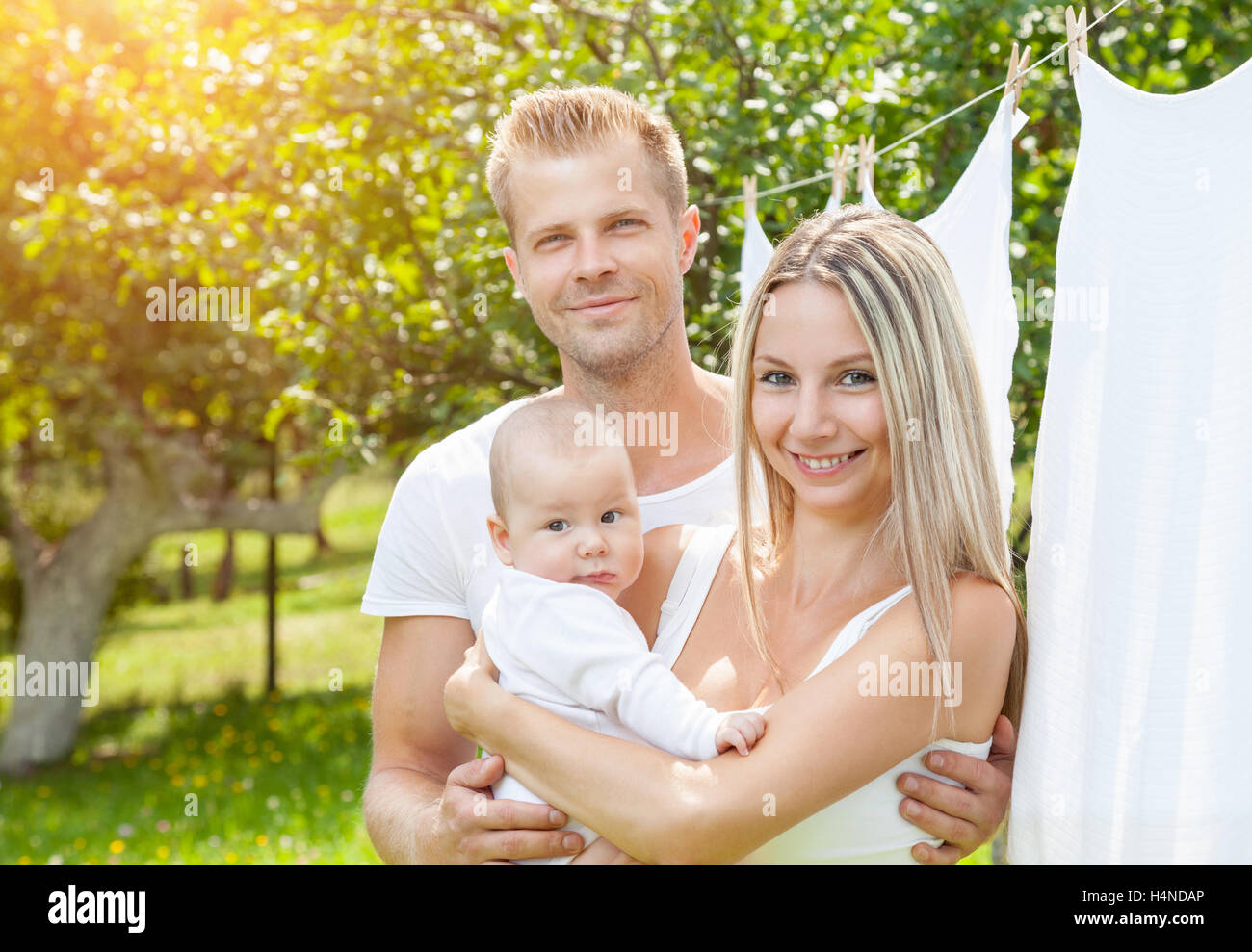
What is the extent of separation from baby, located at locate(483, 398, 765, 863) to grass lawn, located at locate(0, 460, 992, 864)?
4.40 ft

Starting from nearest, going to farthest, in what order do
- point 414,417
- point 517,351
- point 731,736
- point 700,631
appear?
point 731,736 < point 700,631 < point 517,351 < point 414,417

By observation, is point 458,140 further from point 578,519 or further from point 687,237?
point 578,519

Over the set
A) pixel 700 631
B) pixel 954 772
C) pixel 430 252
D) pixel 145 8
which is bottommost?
pixel 954 772

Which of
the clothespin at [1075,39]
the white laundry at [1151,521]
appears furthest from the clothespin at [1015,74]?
the white laundry at [1151,521]

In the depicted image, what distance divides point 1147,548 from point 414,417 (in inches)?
107

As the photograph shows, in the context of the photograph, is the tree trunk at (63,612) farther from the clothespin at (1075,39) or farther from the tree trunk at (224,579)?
the clothespin at (1075,39)

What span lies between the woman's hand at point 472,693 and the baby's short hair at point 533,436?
0.21m

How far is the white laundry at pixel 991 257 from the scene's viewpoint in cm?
208

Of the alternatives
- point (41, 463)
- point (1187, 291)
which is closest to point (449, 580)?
point (1187, 291)

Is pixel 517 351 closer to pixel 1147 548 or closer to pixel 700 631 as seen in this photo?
pixel 700 631

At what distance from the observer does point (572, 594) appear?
5.24ft

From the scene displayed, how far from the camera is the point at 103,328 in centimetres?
698

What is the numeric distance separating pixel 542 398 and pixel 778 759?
0.72 m

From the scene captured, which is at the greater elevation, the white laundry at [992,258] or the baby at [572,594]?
the white laundry at [992,258]
